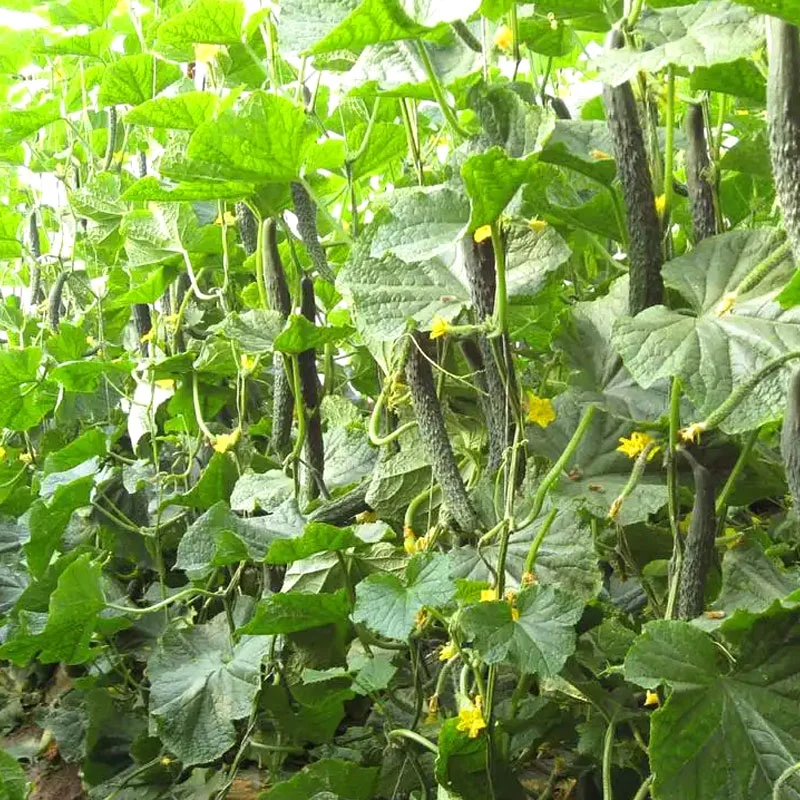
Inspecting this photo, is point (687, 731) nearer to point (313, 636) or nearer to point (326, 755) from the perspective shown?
point (313, 636)

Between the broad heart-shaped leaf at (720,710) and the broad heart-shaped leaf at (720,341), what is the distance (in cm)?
13

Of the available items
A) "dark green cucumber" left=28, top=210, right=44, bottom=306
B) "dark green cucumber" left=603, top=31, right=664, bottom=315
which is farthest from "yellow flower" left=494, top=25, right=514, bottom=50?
"dark green cucumber" left=28, top=210, right=44, bottom=306

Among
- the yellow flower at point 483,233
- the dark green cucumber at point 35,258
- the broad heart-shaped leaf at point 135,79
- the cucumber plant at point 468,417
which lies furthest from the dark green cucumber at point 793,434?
the dark green cucumber at point 35,258

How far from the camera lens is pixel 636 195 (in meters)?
0.64

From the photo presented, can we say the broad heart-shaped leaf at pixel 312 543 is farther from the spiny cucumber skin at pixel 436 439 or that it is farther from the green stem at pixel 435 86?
the green stem at pixel 435 86

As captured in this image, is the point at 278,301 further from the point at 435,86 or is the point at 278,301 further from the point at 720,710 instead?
the point at 720,710

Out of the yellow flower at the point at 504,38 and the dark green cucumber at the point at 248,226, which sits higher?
the yellow flower at the point at 504,38

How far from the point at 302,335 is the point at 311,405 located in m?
0.13

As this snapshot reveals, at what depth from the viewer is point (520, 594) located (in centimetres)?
67

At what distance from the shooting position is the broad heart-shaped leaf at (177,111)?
2.63 feet

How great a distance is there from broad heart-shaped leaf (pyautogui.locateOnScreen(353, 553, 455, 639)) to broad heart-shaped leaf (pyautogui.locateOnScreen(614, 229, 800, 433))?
217 mm

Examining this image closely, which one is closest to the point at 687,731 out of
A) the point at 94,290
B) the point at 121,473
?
the point at 121,473

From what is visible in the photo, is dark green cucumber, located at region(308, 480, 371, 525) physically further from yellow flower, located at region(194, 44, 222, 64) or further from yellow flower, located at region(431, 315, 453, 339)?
yellow flower, located at region(194, 44, 222, 64)

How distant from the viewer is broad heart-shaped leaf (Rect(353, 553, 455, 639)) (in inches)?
27.5
